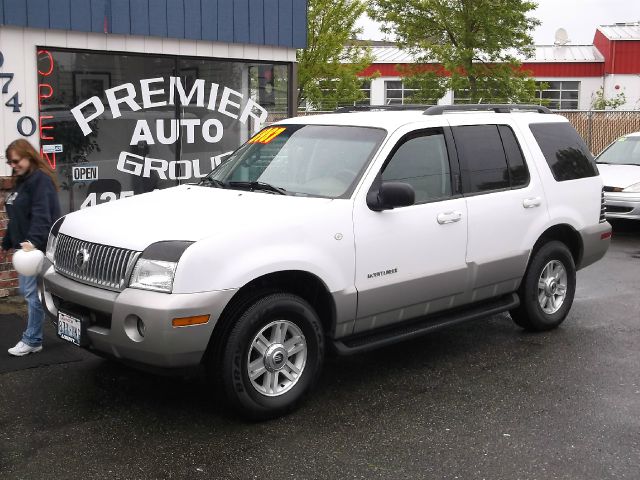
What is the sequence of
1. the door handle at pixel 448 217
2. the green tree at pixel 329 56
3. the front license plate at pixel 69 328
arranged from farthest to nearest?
the green tree at pixel 329 56 < the door handle at pixel 448 217 < the front license plate at pixel 69 328

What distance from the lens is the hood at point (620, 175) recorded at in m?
12.8

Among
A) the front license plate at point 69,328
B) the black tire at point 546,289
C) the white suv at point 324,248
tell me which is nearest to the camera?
the white suv at point 324,248

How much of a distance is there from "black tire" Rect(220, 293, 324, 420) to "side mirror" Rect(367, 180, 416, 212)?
85cm

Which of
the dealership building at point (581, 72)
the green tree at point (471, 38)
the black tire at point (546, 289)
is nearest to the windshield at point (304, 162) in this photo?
the black tire at point (546, 289)

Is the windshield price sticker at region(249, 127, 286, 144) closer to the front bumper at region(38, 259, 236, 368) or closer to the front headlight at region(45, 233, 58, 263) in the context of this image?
the front headlight at region(45, 233, 58, 263)

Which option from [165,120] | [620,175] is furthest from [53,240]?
[620,175]

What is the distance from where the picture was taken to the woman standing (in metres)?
6.06

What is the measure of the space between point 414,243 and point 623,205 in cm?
793

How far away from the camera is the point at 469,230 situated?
6.12m

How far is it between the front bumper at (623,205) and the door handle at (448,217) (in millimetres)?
7396

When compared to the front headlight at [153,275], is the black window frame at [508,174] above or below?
above

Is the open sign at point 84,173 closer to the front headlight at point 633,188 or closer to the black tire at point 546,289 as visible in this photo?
the black tire at point 546,289

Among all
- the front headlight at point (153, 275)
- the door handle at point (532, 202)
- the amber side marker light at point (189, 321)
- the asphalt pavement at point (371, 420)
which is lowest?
the asphalt pavement at point (371, 420)

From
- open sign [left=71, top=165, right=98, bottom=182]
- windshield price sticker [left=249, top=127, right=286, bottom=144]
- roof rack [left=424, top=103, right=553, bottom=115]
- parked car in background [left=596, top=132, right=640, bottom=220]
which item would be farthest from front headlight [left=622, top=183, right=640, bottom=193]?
open sign [left=71, top=165, right=98, bottom=182]
